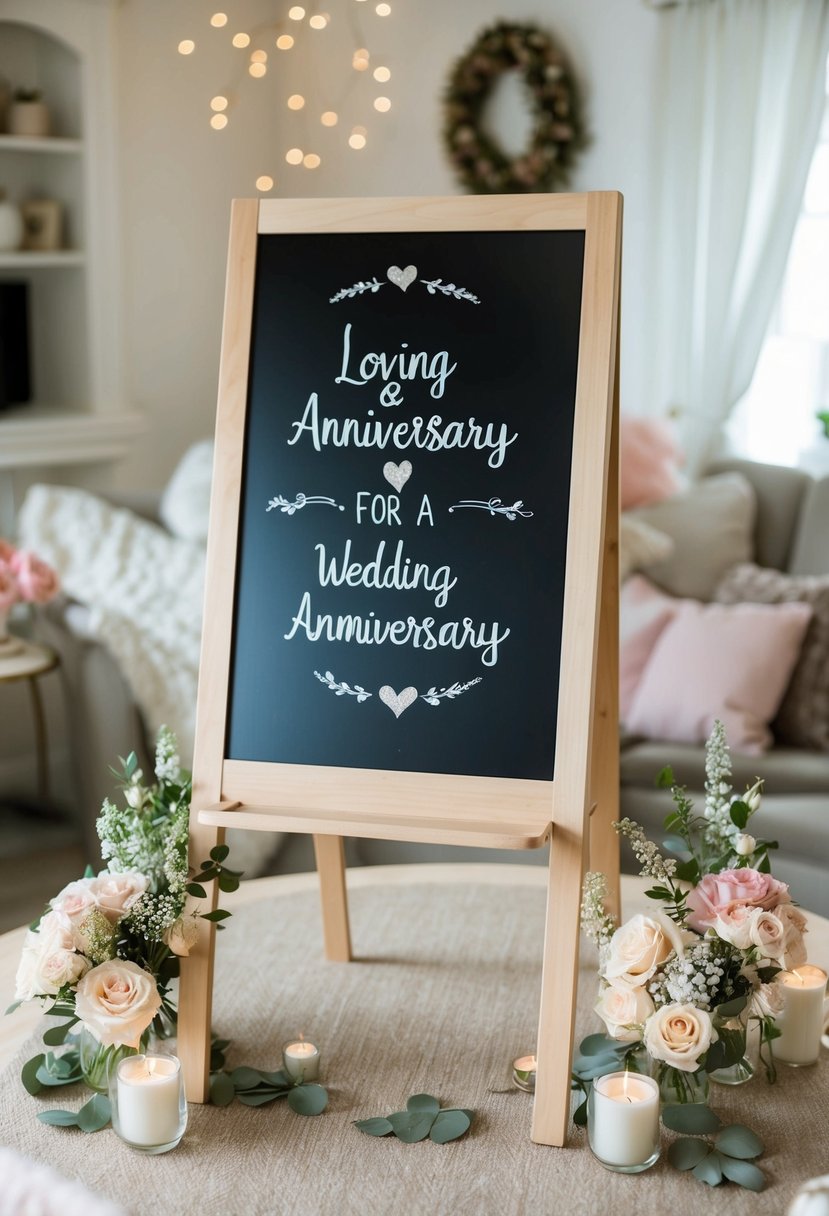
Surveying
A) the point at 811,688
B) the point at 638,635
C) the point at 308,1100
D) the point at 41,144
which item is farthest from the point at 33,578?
the point at 308,1100

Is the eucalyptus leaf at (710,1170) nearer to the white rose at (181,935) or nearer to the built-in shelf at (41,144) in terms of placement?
the white rose at (181,935)

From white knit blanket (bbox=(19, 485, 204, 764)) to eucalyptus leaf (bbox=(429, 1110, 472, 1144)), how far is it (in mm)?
1820

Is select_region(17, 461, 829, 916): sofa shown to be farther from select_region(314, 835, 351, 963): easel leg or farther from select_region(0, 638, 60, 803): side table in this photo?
select_region(314, 835, 351, 963): easel leg

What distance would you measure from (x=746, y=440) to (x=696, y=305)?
0.47 meters

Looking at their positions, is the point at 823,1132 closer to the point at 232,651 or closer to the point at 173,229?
the point at 232,651

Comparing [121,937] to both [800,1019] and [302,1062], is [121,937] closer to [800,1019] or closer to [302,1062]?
[302,1062]

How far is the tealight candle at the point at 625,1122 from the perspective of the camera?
42.9 inches

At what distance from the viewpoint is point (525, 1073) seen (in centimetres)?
124

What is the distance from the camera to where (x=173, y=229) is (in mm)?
4789

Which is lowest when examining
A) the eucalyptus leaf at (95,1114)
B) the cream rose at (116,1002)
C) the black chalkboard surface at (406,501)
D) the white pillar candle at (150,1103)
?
the eucalyptus leaf at (95,1114)

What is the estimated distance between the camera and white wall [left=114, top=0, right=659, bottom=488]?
4.21 meters

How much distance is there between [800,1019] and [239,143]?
4483mm

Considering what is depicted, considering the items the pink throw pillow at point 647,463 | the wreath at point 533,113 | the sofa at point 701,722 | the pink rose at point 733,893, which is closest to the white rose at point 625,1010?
the pink rose at point 733,893

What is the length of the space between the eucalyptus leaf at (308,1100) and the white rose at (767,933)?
1.44ft
